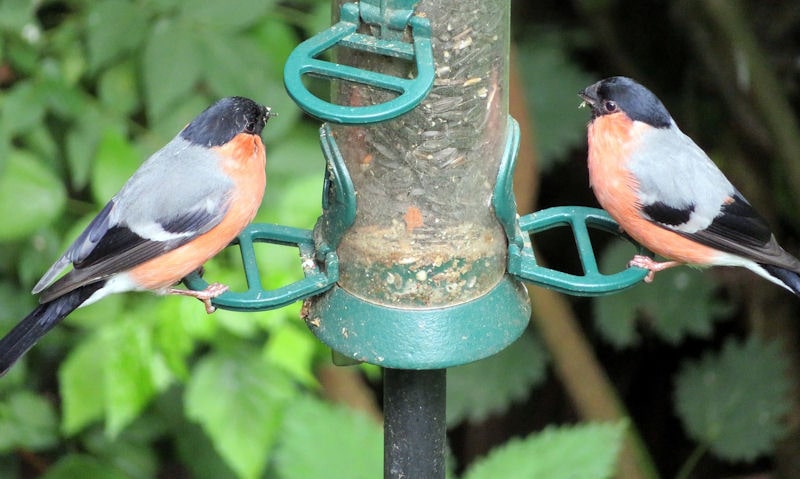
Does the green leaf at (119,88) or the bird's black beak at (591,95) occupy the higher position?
the bird's black beak at (591,95)

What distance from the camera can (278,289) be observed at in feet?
10.6

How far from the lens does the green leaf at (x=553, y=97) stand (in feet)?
18.6

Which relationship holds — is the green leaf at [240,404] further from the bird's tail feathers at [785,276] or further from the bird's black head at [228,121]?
the bird's tail feathers at [785,276]

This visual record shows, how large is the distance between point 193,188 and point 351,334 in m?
0.76

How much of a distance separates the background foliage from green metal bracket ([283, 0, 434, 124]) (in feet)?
3.26

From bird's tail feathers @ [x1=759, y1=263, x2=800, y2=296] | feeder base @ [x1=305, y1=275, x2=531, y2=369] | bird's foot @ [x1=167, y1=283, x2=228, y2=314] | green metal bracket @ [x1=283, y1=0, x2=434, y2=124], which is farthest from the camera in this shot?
bird's tail feathers @ [x1=759, y1=263, x2=800, y2=296]

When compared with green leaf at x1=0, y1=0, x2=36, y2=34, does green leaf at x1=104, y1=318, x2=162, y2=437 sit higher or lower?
lower

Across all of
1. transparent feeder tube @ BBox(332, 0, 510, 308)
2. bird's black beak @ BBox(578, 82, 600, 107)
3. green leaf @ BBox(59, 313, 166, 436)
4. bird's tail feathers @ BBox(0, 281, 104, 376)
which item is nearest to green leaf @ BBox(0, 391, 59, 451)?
green leaf @ BBox(59, 313, 166, 436)

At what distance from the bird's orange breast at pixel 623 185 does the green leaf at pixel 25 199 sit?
197 centimetres

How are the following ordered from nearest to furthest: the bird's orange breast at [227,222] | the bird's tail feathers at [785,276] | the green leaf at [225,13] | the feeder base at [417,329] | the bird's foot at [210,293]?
the feeder base at [417,329] < the bird's foot at [210,293] < the bird's orange breast at [227,222] < the bird's tail feathers at [785,276] < the green leaf at [225,13]

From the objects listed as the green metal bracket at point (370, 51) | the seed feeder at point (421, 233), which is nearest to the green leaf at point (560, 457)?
the seed feeder at point (421, 233)

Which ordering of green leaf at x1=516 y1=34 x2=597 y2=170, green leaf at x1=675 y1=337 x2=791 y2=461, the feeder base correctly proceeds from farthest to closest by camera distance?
green leaf at x1=516 y1=34 x2=597 y2=170
green leaf at x1=675 y1=337 x2=791 y2=461
the feeder base

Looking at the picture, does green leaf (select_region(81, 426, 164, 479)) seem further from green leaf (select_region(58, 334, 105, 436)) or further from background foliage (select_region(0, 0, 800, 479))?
green leaf (select_region(58, 334, 105, 436))

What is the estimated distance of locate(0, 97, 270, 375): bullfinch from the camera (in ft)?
11.7
